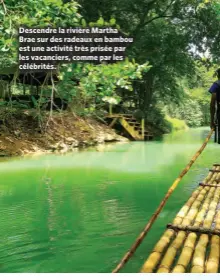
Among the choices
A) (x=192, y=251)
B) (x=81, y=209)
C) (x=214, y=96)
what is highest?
(x=214, y=96)

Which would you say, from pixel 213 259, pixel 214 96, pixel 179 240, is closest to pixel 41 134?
pixel 214 96

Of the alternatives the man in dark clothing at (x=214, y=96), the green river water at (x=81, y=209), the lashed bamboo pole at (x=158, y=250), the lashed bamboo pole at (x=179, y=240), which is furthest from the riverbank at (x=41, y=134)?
the lashed bamboo pole at (x=158, y=250)

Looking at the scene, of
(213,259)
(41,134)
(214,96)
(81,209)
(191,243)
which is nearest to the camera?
(213,259)

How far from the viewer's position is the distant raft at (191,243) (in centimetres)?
238

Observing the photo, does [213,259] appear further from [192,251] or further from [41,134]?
[41,134]

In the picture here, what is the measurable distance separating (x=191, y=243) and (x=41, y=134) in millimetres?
9460

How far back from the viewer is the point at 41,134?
11859 mm

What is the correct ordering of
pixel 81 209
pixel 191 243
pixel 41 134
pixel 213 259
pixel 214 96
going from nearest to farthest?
1. pixel 213 259
2. pixel 191 243
3. pixel 214 96
4. pixel 81 209
5. pixel 41 134

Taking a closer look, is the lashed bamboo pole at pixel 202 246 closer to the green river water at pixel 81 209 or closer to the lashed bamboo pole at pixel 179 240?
the lashed bamboo pole at pixel 179 240

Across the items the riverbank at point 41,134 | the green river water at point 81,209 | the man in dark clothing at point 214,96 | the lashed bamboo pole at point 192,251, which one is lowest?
the green river water at point 81,209

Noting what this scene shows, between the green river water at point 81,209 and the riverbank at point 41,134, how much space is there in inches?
65.8

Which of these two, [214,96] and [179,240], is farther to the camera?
[214,96]

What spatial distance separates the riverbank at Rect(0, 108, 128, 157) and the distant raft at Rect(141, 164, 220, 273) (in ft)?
21.0

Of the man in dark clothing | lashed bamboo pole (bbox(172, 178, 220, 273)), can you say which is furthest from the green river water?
the man in dark clothing
